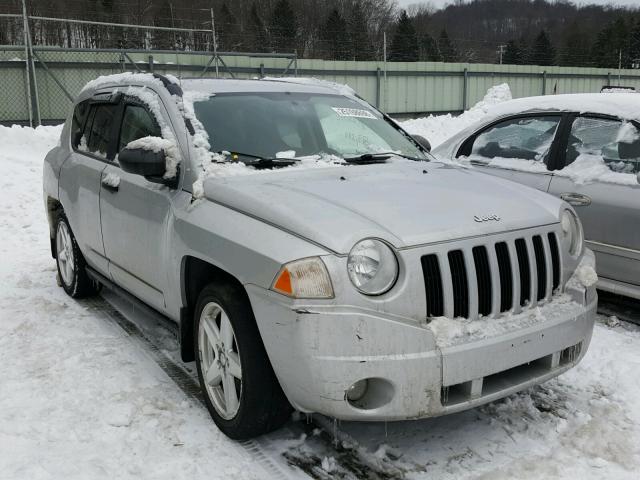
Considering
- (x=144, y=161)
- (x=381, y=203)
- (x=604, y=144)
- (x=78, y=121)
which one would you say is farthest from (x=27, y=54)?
(x=381, y=203)

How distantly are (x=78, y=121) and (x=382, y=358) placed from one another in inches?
149

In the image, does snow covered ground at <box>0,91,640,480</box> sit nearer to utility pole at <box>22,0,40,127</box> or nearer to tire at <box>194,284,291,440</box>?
tire at <box>194,284,291,440</box>

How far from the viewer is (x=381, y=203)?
3.00m

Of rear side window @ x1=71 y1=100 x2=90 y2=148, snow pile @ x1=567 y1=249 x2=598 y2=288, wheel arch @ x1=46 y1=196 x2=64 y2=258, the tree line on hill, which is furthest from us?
the tree line on hill

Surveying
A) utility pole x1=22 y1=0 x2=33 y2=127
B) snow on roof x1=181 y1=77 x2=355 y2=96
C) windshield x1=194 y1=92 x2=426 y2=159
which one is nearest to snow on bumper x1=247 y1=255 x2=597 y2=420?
windshield x1=194 y1=92 x2=426 y2=159

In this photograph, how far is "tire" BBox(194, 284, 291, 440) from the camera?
2.90m

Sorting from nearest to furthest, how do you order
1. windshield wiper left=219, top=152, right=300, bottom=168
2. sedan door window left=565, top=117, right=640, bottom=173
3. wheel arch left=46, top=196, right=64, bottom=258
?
windshield wiper left=219, top=152, right=300, bottom=168
sedan door window left=565, top=117, right=640, bottom=173
wheel arch left=46, top=196, right=64, bottom=258

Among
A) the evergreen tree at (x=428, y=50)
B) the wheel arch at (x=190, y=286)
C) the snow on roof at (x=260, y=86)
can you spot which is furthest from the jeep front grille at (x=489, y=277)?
the evergreen tree at (x=428, y=50)

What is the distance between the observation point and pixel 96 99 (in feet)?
16.2

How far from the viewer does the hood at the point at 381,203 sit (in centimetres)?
273

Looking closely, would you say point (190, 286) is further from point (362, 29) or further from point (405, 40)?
point (405, 40)

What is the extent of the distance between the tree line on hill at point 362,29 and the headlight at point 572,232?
16.2 meters

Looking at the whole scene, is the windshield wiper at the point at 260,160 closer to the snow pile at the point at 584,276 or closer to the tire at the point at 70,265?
the snow pile at the point at 584,276

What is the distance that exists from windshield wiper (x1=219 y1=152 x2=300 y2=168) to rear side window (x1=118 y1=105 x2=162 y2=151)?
557 mm
